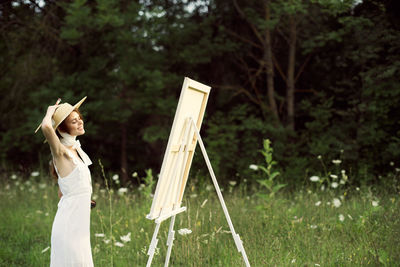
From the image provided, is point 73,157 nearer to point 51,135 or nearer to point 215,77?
point 51,135

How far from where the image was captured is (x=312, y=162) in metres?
10.4

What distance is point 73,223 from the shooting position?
296cm

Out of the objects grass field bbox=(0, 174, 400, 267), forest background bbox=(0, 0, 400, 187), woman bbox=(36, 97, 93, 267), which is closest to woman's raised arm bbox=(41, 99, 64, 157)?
woman bbox=(36, 97, 93, 267)

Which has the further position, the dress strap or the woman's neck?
the woman's neck

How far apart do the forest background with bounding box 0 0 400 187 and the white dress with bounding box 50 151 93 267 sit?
7.02 m

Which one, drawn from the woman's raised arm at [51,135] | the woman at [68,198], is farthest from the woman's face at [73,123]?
the woman's raised arm at [51,135]

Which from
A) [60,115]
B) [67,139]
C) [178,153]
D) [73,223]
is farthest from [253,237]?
[60,115]

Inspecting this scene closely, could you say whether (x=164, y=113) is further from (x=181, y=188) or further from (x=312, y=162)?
(x=181, y=188)

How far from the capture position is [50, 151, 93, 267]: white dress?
9.61ft

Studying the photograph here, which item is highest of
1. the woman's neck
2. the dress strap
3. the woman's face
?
the woman's face

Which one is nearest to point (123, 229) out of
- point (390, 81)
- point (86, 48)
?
point (390, 81)

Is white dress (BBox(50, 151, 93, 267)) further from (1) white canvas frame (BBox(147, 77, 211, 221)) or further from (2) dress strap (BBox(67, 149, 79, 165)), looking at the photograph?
(1) white canvas frame (BBox(147, 77, 211, 221))

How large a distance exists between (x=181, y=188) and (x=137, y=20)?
7836mm

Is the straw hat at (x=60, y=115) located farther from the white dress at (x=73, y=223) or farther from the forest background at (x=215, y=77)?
the forest background at (x=215, y=77)
